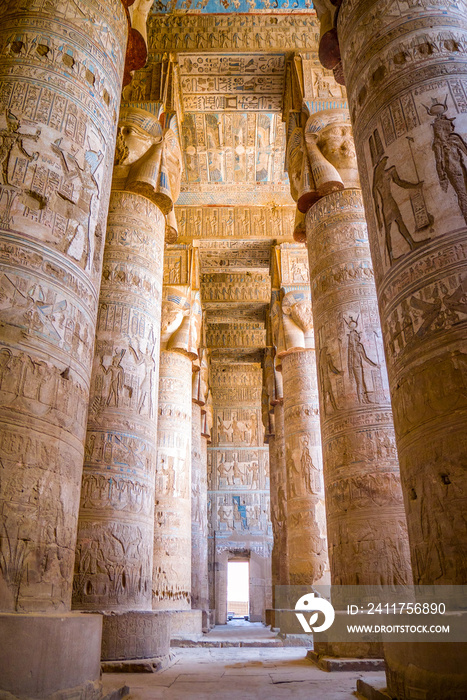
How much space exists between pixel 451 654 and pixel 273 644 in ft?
A: 22.5

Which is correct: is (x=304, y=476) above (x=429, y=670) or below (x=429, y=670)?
above

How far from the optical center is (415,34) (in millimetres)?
3520

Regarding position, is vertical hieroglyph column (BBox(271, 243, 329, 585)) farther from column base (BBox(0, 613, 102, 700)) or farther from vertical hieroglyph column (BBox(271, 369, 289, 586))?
column base (BBox(0, 613, 102, 700))

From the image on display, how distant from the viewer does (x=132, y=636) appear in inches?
187

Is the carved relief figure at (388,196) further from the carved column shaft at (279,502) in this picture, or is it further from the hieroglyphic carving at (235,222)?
the carved column shaft at (279,502)

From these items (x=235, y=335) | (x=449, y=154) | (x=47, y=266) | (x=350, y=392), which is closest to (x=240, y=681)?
(x=350, y=392)

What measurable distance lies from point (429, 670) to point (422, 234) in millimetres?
2107

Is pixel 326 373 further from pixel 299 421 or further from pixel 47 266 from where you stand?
pixel 299 421

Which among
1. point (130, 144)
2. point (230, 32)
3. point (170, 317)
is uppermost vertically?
point (230, 32)

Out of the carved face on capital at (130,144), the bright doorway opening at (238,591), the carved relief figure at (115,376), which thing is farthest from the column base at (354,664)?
the bright doorway opening at (238,591)

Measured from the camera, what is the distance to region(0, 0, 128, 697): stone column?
253 centimetres

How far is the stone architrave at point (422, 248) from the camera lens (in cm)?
246

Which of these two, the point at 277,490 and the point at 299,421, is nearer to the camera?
the point at 299,421

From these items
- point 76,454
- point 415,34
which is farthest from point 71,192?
point 415,34
